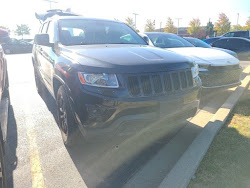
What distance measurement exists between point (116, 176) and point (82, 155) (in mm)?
669

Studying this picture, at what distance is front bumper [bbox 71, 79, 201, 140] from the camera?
7.97 ft

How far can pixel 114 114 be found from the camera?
8.01 ft

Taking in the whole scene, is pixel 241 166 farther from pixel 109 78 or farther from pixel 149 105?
pixel 109 78

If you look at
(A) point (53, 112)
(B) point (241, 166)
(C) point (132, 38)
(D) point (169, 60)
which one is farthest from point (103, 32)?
(B) point (241, 166)

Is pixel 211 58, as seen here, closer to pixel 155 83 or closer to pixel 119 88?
pixel 155 83

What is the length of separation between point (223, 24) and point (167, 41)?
51916 millimetres

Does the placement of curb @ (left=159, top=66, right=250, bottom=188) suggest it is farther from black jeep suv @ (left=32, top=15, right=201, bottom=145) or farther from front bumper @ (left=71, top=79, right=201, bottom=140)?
front bumper @ (left=71, top=79, right=201, bottom=140)

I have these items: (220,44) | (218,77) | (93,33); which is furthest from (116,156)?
(220,44)

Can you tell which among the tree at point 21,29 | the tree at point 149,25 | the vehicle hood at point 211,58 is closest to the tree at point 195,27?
the tree at point 149,25

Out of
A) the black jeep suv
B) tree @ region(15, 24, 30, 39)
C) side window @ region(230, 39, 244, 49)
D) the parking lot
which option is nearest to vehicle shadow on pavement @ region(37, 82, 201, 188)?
the parking lot

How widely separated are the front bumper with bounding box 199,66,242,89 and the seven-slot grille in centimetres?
223

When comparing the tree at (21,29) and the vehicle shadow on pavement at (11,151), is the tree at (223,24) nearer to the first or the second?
the tree at (21,29)

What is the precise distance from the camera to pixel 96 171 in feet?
8.92

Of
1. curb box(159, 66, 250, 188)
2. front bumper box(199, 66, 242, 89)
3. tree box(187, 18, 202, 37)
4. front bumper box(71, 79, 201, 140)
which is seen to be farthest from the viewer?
tree box(187, 18, 202, 37)
